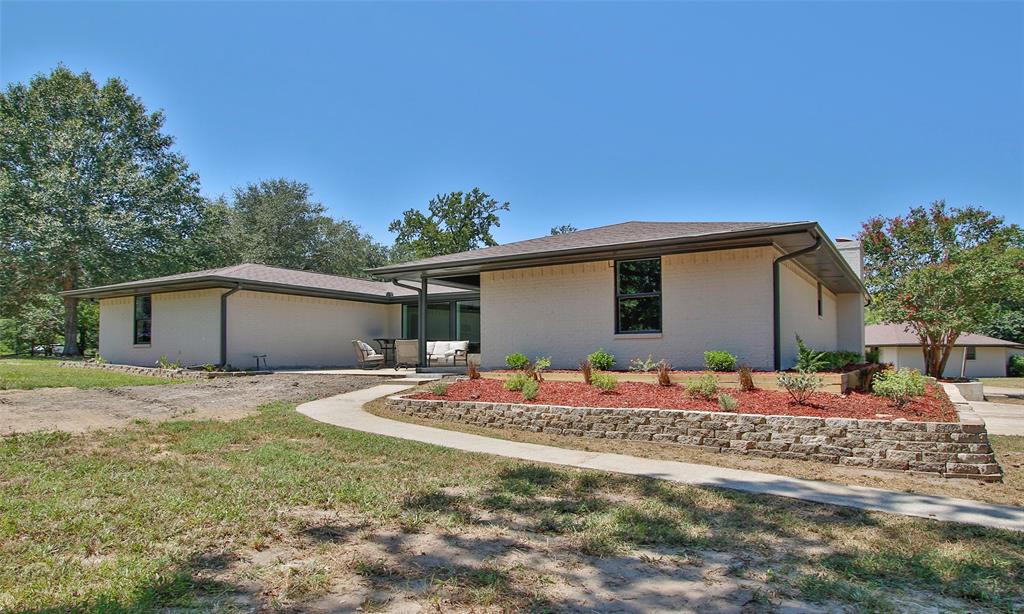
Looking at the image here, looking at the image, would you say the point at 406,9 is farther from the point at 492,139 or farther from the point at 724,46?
the point at 492,139

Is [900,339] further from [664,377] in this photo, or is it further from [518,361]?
[664,377]

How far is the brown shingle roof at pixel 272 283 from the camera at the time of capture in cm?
1683

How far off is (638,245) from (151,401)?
9131 mm

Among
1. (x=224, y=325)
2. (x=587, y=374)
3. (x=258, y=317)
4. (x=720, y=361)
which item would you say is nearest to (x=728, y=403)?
(x=720, y=361)

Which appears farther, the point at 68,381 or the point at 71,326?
the point at 71,326

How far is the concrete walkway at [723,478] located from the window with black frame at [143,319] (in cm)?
1385

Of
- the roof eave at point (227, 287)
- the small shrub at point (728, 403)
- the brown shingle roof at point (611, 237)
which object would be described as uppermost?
the brown shingle roof at point (611, 237)

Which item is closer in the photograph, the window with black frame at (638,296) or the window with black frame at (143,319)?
the window with black frame at (638,296)

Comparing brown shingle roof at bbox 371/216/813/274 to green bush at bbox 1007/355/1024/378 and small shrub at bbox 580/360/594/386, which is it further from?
green bush at bbox 1007/355/1024/378

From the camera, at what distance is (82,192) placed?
27688mm

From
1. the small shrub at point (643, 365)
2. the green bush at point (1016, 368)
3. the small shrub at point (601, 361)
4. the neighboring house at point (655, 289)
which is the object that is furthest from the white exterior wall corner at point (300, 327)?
the green bush at point (1016, 368)

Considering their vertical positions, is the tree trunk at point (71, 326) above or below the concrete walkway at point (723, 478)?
above

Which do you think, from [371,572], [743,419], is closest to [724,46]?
[743,419]

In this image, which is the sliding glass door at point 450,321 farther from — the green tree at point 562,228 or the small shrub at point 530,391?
the green tree at point 562,228
